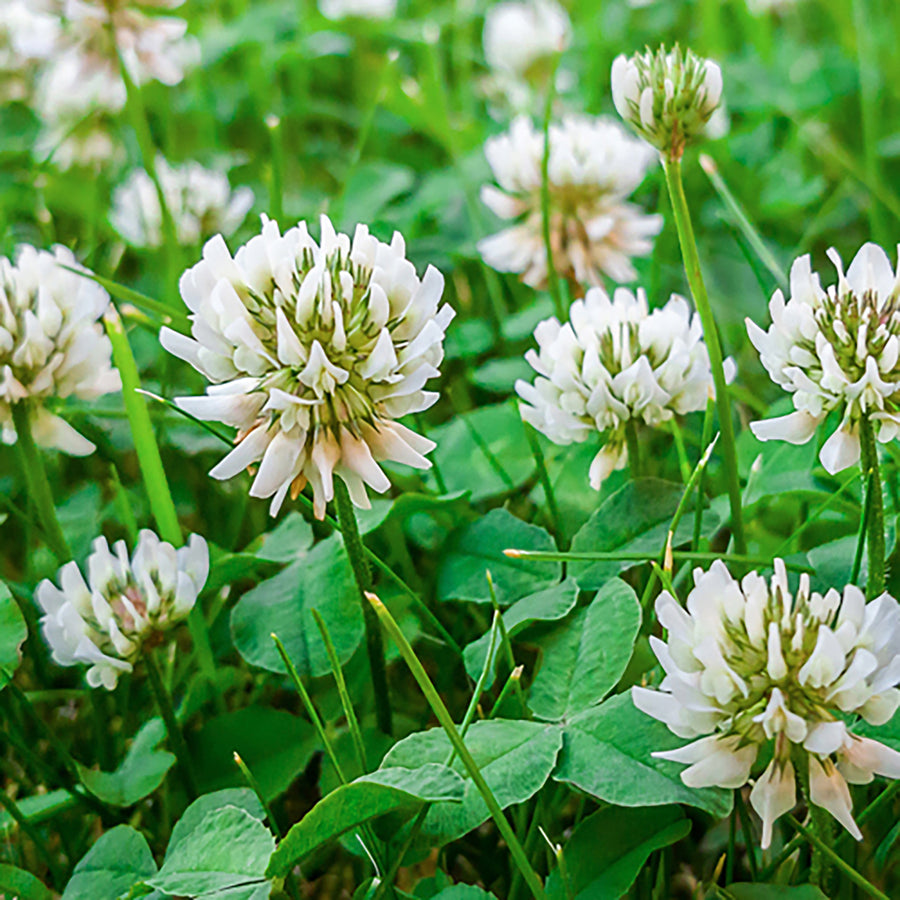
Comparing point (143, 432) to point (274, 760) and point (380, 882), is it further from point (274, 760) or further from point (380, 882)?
point (380, 882)

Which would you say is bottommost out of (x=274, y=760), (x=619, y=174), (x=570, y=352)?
(x=274, y=760)

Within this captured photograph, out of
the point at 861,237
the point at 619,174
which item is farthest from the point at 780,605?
the point at 861,237

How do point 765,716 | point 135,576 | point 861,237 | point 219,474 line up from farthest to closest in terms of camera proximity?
point 861,237 < point 135,576 < point 219,474 < point 765,716

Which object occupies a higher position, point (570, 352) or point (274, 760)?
point (570, 352)

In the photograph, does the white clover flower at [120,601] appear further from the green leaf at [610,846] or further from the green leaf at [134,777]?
the green leaf at [610,846]

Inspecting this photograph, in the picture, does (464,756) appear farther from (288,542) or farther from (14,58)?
(14,58)

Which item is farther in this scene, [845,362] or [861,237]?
[861,237]

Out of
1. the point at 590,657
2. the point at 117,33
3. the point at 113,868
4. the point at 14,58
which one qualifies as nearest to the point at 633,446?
the point at 590,657
